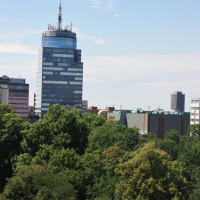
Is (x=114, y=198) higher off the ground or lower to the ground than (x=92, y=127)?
lower

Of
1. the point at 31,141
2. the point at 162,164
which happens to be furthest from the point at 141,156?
the point at 31,141

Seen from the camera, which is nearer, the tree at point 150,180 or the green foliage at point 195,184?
the tree at point 150,180

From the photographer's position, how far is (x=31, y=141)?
10144 cm

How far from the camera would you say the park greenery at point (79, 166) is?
72.7 meters

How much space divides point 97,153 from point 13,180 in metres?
28.8

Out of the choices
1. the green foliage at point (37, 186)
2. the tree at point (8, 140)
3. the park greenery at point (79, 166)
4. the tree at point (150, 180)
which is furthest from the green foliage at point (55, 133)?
the tree at point (150, 180)

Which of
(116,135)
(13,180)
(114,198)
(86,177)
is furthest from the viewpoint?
(116,135)

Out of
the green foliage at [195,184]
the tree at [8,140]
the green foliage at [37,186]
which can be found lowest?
the green foliage at [195,184]

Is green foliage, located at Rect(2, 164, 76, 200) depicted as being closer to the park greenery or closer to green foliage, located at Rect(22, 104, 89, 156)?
the park greenery

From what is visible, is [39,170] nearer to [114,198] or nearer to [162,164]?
[114,198]

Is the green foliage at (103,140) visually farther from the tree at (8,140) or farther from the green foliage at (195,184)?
the green foliage at (195,184)

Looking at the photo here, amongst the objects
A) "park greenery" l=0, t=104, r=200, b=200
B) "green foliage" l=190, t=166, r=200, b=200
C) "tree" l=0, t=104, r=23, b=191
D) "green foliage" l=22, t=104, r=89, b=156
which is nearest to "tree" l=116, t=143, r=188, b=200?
"park greenery" l=0, t=104, r=200, b=200

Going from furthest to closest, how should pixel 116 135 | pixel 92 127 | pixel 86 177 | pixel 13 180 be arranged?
pixel 92 127
pixel 116 135
pixel 86 177
pixel 13 180

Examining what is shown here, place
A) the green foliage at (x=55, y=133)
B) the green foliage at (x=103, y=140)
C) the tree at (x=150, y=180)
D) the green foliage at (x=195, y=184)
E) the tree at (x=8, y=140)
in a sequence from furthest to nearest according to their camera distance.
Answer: the green foliage at (x=103, y=140), the green foliage at (x=55, y=133), the tree at (x=8, y=140), the green foliage at (x=195, y=184), the tree at (x=150, y=180)
